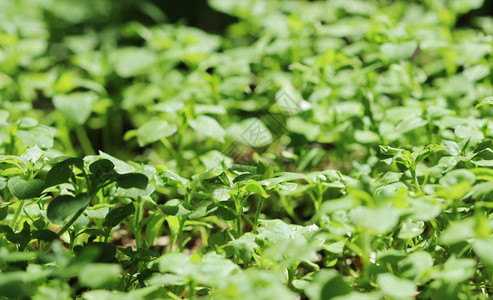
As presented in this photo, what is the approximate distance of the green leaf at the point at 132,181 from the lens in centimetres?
100

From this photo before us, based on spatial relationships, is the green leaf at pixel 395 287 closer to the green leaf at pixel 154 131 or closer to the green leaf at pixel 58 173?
the green leaf at pixel 58 173

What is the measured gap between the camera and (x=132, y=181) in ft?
3.30

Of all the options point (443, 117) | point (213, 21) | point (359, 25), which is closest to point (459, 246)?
point (443, 117)

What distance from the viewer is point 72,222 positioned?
3.45 ft

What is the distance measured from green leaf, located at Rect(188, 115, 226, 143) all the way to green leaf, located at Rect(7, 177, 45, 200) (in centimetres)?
51

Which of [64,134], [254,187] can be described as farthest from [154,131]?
[64,134]

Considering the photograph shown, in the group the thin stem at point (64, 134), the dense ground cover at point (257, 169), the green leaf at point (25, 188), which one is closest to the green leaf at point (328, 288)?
the dense ground cover at point (257, 169)

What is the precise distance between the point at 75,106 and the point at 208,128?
551mm

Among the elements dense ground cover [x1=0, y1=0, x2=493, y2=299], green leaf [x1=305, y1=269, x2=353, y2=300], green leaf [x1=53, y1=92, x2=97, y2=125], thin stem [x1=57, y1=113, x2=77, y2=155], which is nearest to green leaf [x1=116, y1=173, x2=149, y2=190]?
dense ground cover [x1=0, y1=0, x2=493, y2=299]

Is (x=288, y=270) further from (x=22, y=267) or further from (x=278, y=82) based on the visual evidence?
(x=278, y=82)

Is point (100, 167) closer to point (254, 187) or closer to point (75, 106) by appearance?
point (254, 187)

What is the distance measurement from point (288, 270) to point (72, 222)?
49 cm

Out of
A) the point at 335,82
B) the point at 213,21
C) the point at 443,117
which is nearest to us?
the point at 443,117

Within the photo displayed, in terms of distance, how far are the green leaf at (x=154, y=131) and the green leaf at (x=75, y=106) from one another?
0.36 metres
